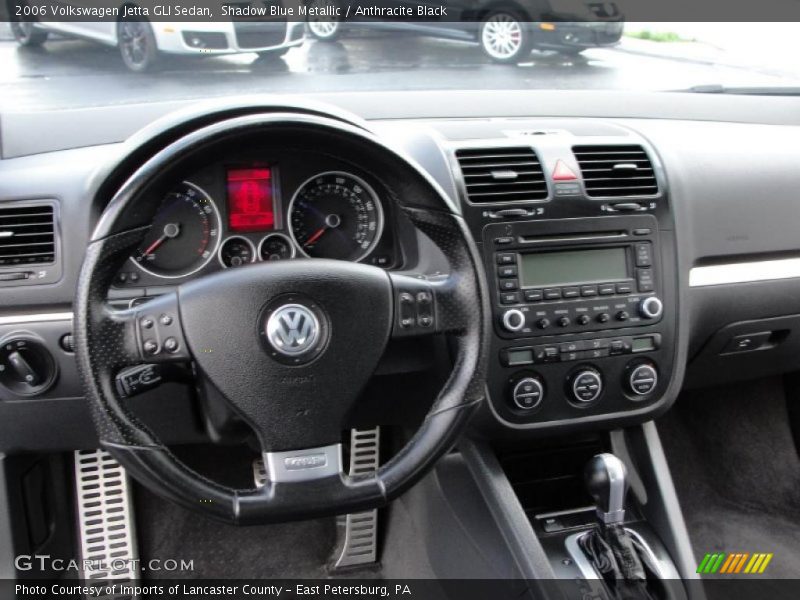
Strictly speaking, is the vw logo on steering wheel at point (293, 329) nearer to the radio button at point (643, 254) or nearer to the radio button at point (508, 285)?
the radio button at point (508, 285)

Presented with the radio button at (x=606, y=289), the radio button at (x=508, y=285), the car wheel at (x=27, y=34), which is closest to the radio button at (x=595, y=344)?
the radio button at (x=606, y=289)

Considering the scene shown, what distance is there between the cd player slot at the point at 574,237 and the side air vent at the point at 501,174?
0.09m

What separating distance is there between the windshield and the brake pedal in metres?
0.96

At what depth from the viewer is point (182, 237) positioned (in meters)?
1.68

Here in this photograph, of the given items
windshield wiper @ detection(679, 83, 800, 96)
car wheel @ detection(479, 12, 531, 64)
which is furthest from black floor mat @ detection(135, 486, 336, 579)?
windshield wiper @ detection(679, 83, 800, 96)

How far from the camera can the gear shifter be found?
182 centimetres

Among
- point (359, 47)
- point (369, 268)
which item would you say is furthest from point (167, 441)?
point (359, 47)

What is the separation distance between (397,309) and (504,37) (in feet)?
4.06

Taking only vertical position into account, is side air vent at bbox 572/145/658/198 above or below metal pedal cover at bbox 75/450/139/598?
above

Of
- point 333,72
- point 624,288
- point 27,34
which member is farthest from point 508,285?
point 27,34

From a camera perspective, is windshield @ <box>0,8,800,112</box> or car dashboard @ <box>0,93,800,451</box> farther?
windshield @ <box>0,8,800,112</box>

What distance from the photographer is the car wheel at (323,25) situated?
79.9 inches

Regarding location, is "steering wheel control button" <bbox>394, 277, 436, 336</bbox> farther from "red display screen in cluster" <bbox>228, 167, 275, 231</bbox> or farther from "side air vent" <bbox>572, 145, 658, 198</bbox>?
"side air vent" <bbox>572, 145, 658, 198</bbox>

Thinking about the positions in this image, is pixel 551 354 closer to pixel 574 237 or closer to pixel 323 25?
pixel 574 237
